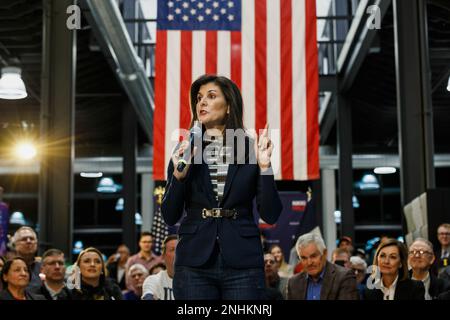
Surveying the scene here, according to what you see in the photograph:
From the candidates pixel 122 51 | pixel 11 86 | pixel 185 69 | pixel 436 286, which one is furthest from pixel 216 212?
pixel 122 51

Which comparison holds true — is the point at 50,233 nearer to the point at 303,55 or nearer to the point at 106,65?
the point at 303,55

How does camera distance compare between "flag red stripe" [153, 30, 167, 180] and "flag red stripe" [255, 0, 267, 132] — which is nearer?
"flag red stripe" [153, 30, 167, 180]

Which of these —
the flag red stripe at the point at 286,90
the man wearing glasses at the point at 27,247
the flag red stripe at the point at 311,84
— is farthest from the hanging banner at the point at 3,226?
the flag red stripe at the point at 311,84

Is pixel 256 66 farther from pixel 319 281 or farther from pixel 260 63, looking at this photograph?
pixel 319 281

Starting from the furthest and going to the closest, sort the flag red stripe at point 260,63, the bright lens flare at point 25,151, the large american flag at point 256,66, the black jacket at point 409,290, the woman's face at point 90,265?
the bright lens flare at point 25,151, the flag red stripe at point 260,63, the large american flag at point 256,66, the woman's face at point 90,265, the black jacket at point 409,290

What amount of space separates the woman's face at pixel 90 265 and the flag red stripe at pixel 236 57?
2.69 m

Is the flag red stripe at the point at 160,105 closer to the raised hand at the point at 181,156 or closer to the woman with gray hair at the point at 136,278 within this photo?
the woman with gray hair at the point at 136,278

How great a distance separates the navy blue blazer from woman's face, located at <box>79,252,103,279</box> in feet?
10.5

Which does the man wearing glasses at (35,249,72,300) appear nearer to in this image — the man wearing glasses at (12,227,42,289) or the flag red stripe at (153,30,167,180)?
the man wearing glasses at (12,227,42,289)

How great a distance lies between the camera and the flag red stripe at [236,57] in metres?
8.05

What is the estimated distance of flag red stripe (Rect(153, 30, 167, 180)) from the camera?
300 inches

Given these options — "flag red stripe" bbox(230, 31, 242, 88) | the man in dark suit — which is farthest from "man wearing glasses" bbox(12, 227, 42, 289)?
the man in dark suit
